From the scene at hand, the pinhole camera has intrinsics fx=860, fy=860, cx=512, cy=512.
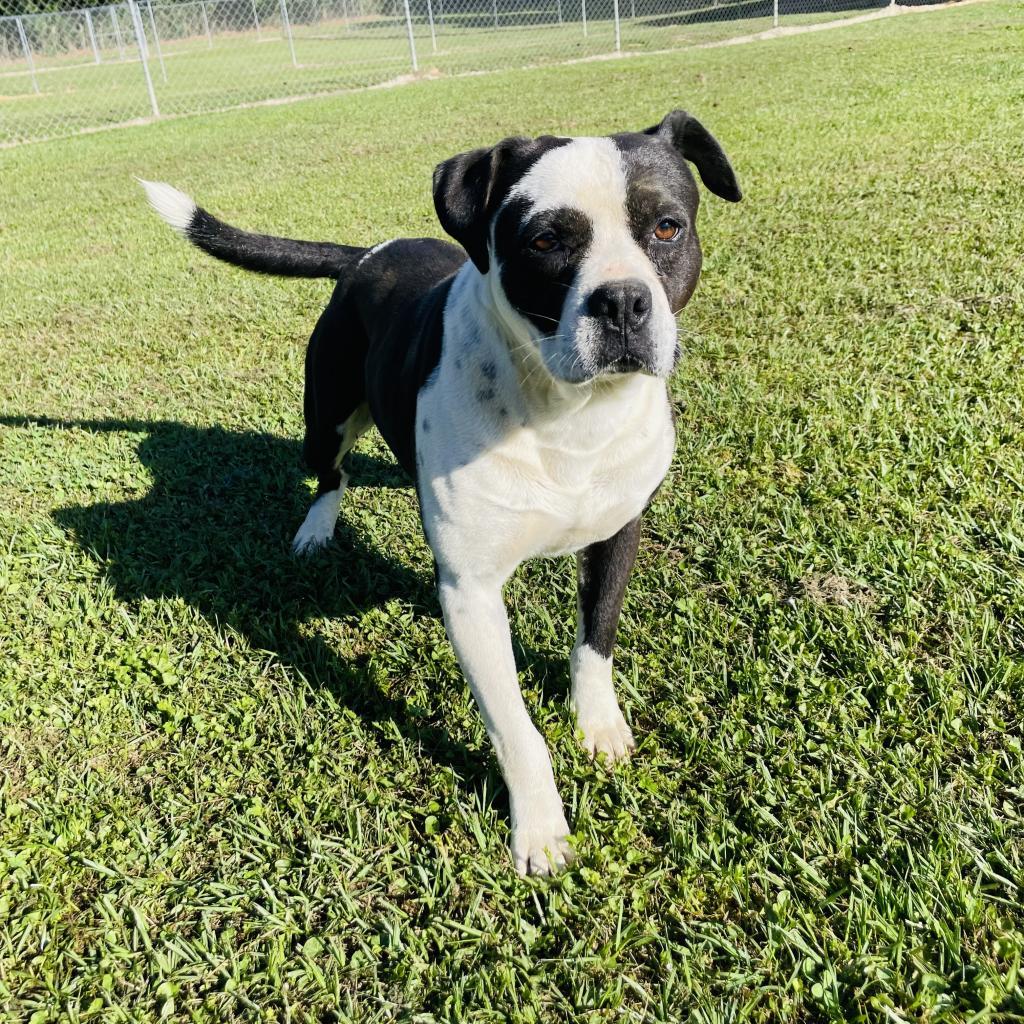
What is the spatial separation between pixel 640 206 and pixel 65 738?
248 centimetres

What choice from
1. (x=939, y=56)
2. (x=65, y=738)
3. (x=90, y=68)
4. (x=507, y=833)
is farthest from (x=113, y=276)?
(x=90, y=68)

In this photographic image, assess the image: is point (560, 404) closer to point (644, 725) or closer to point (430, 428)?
point (430, 428)

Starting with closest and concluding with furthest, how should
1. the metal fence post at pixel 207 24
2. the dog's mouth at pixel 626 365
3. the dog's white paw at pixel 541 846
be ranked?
the dog's mouth at pixel 626 365 < the dog's white paw at pixel 541 846 < the metal fence post at pixel 207 24

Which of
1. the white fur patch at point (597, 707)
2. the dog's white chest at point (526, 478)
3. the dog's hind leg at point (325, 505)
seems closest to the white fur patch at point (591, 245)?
the dog's white chest at point (526, 478)

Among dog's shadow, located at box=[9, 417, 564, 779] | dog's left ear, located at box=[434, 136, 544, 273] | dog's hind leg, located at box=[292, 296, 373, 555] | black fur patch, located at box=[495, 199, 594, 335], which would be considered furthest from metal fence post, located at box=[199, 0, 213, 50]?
black fur patch, located at box=[495, 199, 594, 335]

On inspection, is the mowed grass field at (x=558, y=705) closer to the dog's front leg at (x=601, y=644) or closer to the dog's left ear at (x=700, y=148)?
the dog's front leg at (x=601, y=644)

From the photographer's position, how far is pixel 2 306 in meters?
7.69

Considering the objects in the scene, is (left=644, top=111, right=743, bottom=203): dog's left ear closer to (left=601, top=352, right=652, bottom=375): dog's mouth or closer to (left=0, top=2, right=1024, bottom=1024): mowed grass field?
(left=601, top=352, right=652, bottom=375): dog's mouth

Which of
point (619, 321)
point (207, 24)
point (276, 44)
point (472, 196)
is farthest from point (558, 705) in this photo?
point (276, 44)

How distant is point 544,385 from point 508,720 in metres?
0.92

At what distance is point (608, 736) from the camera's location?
8.75 feet

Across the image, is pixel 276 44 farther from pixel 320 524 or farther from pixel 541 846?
pixel 541 846

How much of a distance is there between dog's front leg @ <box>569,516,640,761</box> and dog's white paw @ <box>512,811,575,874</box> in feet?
1.16

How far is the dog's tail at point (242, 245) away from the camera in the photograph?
13.1ft
